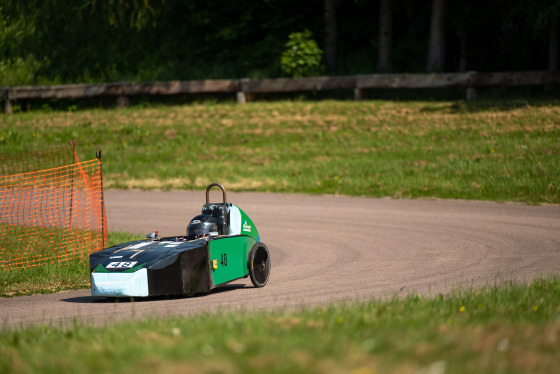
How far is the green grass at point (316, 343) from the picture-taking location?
14.0ft

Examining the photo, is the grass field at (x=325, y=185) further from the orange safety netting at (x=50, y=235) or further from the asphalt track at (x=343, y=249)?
the asphalt track at (x=343, y=249)

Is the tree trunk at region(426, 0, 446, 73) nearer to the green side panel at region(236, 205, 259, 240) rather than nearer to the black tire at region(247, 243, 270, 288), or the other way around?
the green side panel at region(236, 205, 259, 240)

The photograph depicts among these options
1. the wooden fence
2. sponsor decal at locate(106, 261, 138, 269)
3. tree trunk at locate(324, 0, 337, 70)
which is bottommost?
sponsor decal at locate(106, 261, 138, 269)

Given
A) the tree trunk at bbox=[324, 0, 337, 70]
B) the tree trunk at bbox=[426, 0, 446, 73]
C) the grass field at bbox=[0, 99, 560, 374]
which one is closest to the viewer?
the grass field at bbox=[0, 99, 560, 374]

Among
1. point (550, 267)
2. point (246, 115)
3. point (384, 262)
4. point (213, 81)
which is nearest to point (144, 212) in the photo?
point (384, 262)

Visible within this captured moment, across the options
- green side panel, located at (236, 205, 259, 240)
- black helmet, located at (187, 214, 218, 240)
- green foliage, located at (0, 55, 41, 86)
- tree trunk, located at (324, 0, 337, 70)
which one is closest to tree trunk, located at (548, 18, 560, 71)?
tree trunk, located at (324, 0, 337, 70)

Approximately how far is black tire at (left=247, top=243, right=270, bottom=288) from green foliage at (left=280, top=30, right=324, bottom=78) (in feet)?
77.7

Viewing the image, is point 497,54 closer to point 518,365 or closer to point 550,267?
point 550,267

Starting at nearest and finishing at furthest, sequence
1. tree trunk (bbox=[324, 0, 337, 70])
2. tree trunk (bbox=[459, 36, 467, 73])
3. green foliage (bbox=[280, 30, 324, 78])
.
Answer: green foliage (bbox=[280, 30, 324, 78]), tree trunk (bbox=[459, 36, 467, 73]), tree trunk (bbox=[324, 0, 337, 70])

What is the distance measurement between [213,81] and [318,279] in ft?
74.9

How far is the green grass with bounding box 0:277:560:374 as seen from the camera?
4.27 meters

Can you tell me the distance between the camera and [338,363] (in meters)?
4.24

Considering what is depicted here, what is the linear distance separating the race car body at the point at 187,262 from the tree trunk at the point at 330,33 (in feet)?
86.3

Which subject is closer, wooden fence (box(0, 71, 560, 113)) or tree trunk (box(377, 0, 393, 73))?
wooden fence (box(0, 71, 560, 113))
